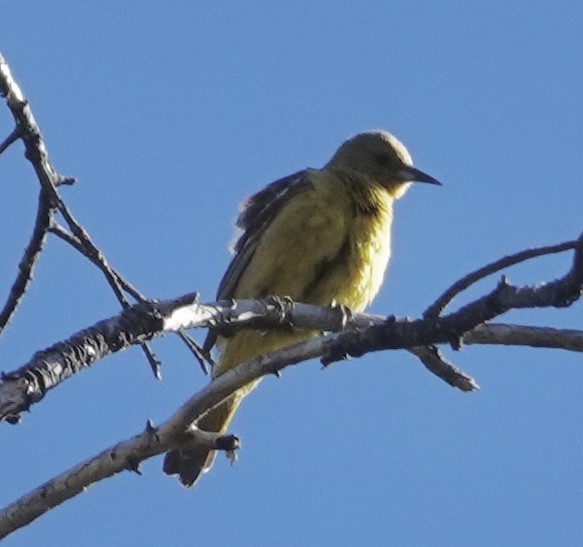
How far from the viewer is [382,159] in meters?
7.89

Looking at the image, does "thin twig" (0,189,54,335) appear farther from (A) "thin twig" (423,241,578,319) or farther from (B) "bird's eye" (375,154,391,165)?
(B) "bird's eye" (375,154,391,165)

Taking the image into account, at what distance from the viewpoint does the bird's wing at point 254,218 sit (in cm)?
664

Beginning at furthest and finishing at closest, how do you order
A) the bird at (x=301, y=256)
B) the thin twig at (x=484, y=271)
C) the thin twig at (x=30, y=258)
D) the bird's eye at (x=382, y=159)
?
the bird's eye at (x=382, y=159) < the bird at (x=301, y=256) < the thin twig at (x=30, y=258) < the thin twig at (x=484, y=271)

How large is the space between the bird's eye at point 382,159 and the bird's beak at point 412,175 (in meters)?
0.10

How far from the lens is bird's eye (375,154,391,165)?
25.8 feet

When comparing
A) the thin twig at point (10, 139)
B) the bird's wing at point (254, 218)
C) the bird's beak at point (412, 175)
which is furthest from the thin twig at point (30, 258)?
the bird's beak at point (412, 175)

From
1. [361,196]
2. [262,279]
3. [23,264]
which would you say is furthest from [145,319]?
[361,196]

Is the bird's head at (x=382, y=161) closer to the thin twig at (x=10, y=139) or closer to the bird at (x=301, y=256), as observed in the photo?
the bird at (x=301, y=256)

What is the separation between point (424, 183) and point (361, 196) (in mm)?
1227

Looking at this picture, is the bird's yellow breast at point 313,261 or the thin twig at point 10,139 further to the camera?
the bird's yellow breast at point 313,261

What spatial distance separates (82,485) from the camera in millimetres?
3416

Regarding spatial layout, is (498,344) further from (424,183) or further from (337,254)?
(424,183)

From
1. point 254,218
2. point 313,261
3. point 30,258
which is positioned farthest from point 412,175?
point 30,258

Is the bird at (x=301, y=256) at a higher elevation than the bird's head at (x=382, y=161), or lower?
lower
